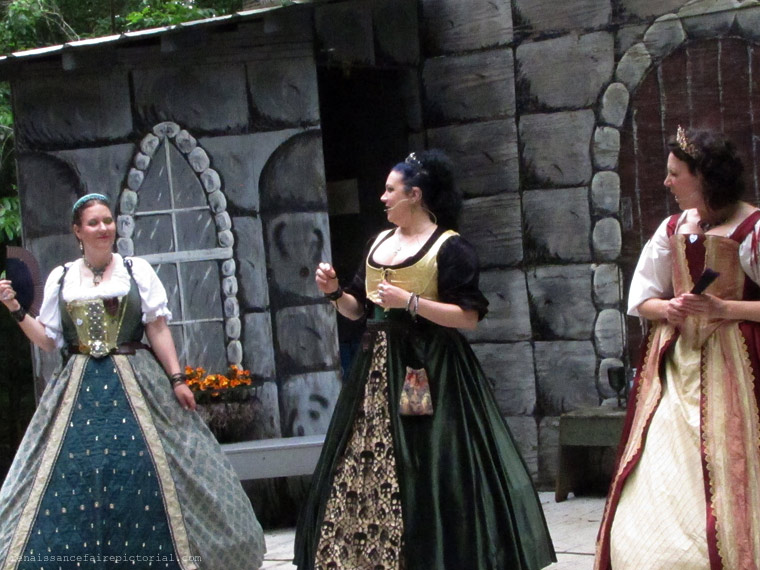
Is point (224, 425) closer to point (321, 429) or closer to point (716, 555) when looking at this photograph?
point (321, 429)

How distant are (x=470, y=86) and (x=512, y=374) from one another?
5.72 feet

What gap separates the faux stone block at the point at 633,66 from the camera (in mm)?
7125

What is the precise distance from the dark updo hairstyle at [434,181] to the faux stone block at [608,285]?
244cm

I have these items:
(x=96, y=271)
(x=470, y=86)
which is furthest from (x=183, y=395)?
(x=470, y=86)

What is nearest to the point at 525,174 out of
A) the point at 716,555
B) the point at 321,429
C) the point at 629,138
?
the point at 629,138

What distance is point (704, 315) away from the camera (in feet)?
14.3

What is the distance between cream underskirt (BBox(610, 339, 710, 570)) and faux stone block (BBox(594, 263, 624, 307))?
9.37 ft

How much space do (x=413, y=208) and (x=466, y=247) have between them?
269 mm

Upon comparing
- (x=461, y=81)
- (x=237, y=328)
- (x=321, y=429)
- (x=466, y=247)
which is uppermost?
(x=461, y=81)

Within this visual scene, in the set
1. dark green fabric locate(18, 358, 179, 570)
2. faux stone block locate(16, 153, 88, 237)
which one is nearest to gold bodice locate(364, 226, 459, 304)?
dark green fabric locate(18, 358, 179, 570)

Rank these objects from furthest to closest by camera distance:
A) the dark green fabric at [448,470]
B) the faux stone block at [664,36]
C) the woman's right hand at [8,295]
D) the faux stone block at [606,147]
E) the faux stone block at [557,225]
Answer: the faux stone block at [557,225] → the faux stone block at [606,147] → the faux stone block at [664,36] → the woman's right hand at [8,295] → the dark green fabric at [448,470]

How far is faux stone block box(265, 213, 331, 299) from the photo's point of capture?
7.51 m

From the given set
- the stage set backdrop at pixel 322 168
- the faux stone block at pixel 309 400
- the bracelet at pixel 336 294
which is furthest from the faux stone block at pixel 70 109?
the bracelet at pixel 336 294

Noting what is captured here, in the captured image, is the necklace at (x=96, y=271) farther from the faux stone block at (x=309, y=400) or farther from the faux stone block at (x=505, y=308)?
the faux stone block at (x=505, y=308)
